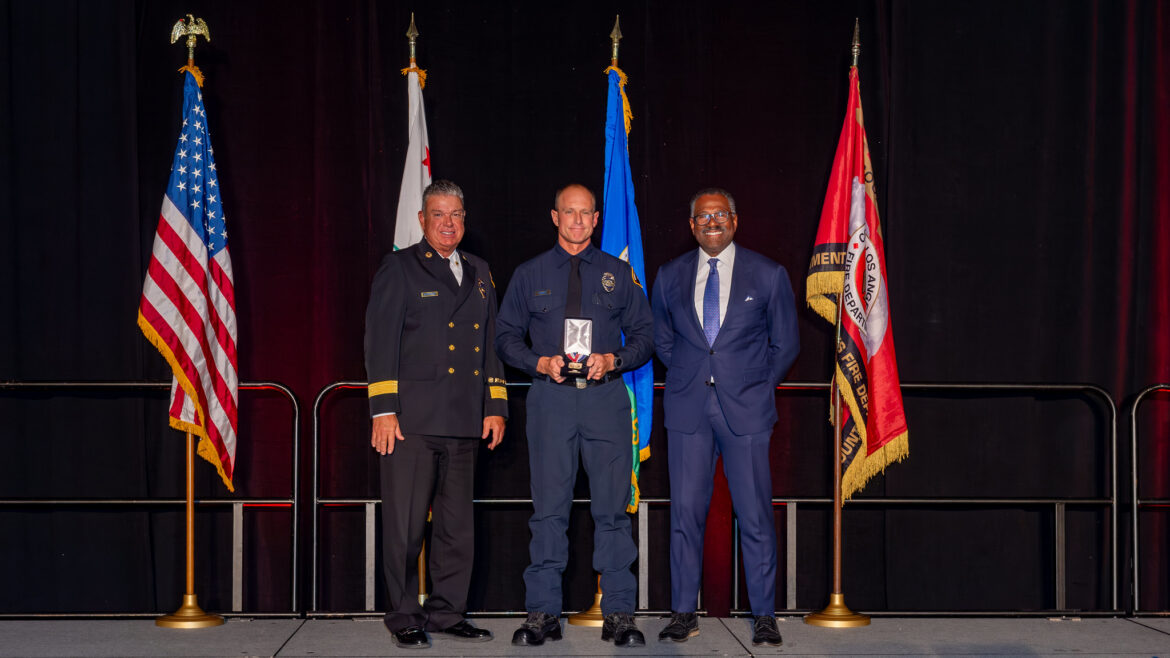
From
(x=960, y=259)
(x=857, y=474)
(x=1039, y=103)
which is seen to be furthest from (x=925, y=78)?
(x=857, y=474)

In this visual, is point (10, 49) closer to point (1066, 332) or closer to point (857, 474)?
point (857, 474)

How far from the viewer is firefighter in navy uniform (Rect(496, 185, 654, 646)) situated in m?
3.87

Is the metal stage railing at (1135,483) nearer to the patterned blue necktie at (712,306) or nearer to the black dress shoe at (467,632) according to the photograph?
the patterned blue necktie at (712,306)

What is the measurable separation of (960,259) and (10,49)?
463 cm

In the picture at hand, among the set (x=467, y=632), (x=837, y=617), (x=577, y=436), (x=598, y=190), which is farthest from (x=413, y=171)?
(x=837, y=617)

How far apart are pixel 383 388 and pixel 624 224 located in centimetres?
130

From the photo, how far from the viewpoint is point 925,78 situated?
16.3ft

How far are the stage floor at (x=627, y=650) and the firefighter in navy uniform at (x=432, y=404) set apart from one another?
194mm

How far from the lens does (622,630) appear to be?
3840 mm

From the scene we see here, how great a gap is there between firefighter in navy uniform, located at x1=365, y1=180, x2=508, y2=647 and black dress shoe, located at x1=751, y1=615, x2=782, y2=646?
1.04m

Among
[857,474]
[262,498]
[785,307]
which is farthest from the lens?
[262,498]

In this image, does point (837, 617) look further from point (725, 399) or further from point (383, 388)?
point (383, 388)

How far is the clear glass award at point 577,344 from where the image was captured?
12.5 ft

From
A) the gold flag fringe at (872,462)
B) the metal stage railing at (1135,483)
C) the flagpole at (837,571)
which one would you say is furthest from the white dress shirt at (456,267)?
the metal stage railing at (1135,483)
